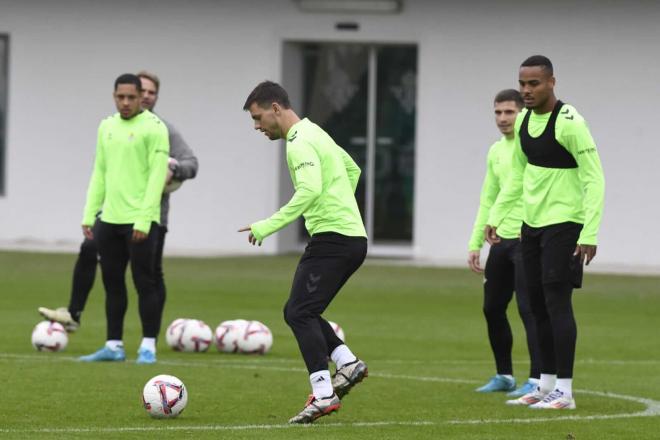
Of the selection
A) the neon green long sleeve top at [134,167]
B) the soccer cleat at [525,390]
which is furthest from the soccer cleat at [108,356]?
the soccer cleat at [525,390]

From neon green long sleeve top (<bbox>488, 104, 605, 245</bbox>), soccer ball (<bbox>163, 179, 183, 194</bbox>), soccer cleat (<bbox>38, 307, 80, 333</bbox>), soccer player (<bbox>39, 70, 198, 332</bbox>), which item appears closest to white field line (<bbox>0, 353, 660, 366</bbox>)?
soccer player (<bbox>39, 70, 198, 332</bbox>)

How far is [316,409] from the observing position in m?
8.99

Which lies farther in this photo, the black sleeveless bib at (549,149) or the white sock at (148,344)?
the white sock at (148,344)

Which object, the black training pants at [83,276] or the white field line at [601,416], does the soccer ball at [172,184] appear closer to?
the black training pants at [83,276]

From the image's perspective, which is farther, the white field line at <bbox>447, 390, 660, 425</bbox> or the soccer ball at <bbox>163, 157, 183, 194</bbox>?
the soccer ball at <bbox>163, 157, 183, 194</bbox>

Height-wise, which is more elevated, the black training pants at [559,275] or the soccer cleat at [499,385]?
the black training pants at [559,275]

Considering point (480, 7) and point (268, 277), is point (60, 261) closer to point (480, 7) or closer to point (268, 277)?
point (268, 277)

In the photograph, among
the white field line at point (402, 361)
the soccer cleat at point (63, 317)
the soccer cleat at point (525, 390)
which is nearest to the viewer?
the soccer cleat at point (525, 390)

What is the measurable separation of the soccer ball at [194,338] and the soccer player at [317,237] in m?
4.31

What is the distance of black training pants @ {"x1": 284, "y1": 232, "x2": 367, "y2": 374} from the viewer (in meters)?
9.12

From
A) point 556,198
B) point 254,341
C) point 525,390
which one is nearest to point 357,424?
point 556,198

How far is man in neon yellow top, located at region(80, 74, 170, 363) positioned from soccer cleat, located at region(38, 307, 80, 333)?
4.91 feet

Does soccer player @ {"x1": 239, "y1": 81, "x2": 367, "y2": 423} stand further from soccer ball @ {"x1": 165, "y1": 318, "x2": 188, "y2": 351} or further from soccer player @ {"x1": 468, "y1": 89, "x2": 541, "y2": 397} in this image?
soccer ball @ {"x1": 165, "y1": 318, "x2": 188, "y2": 351}

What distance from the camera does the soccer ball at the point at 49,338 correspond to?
13281mm
